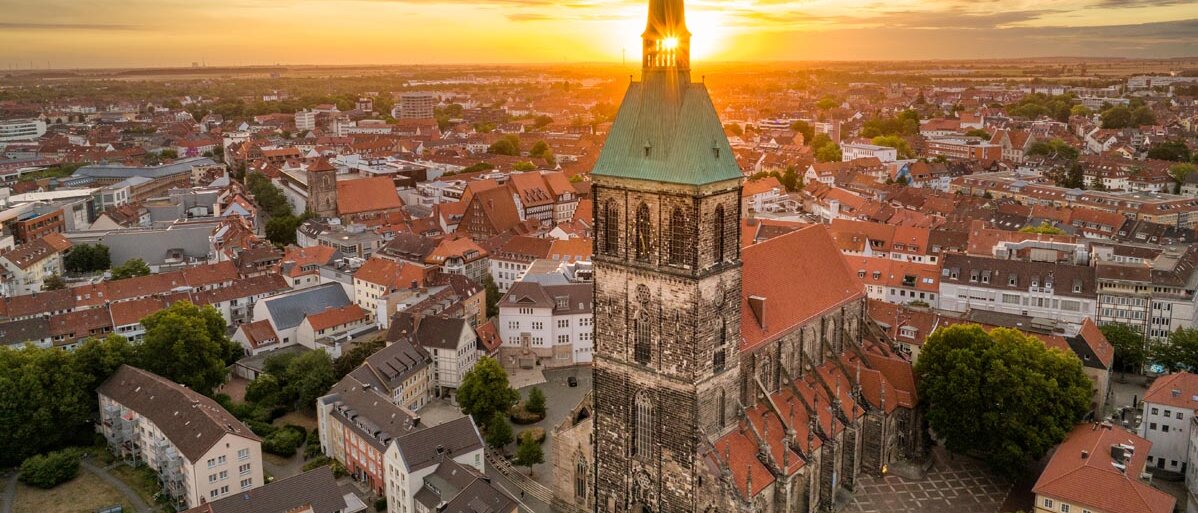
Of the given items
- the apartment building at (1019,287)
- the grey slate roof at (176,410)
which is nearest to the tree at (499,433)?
the grey slate roof at (176,410)

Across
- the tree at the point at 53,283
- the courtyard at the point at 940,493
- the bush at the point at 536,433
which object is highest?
the tree at the point at 53,283

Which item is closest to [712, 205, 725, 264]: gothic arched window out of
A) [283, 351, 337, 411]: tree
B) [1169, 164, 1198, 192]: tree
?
[283, 351, 337, 411]: tree

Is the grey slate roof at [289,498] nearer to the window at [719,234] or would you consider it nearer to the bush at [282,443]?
the bush at [282,443]

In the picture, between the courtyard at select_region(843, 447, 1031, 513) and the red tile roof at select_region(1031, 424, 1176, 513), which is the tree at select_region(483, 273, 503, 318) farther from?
the red tile roof at select_region(1031, 424, 1176, 513)

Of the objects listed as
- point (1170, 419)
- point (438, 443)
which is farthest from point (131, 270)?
point (1170, 419)

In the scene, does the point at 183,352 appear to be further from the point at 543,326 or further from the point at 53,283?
the point at 53,283
